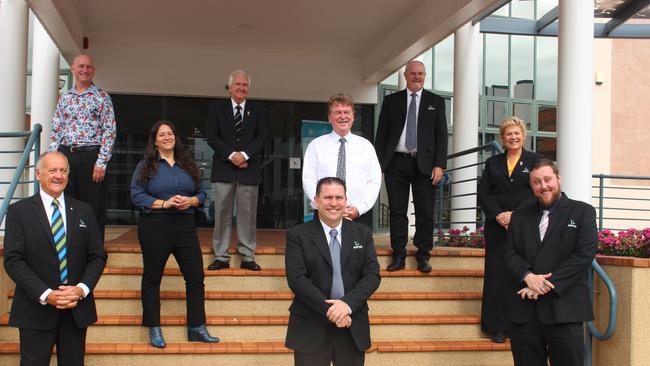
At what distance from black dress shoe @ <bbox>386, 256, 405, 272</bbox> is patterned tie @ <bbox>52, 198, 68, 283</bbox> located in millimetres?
2954

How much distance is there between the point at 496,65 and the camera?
15.1 meters

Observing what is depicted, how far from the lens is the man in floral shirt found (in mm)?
5195

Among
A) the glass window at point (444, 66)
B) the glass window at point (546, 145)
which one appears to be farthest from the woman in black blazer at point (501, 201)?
the glass window at point (546, 145)

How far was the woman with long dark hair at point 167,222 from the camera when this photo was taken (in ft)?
15.2

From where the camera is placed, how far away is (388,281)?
573 cm

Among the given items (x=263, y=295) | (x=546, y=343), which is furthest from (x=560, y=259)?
(x=263, y=295)

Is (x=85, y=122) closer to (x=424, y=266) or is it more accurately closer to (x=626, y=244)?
(x=424, y=266)

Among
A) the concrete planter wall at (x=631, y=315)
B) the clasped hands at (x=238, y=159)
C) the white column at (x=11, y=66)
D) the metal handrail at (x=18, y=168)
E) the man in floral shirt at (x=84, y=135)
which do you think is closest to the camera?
the concrete planter wall at (x=631, y=315)

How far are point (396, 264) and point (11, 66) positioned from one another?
5.02m

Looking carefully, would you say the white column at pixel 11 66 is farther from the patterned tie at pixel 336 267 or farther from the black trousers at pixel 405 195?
the patterned tie at pixel 336 267

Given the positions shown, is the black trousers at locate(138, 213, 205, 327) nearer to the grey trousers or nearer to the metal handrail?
the grey trousers

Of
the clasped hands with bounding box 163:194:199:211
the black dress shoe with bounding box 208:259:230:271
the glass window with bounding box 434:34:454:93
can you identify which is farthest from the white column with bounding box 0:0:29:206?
the glass window with bounding box 434:34:454:93

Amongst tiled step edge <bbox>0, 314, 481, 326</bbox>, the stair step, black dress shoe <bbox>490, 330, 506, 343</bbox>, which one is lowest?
black dress shoe <bbox>490, 330, 506, 343</bbox>

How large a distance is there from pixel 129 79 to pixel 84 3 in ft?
6.60
